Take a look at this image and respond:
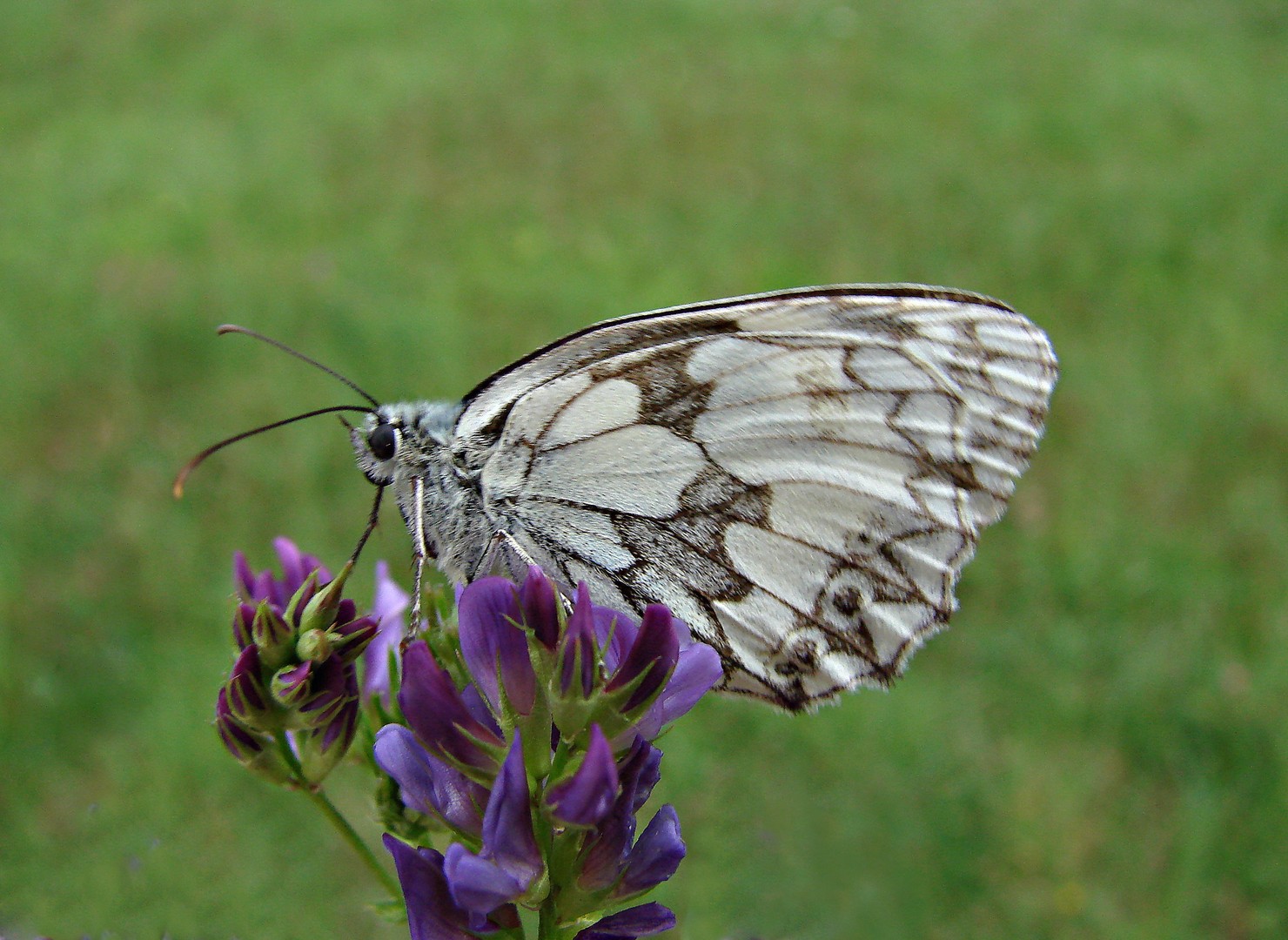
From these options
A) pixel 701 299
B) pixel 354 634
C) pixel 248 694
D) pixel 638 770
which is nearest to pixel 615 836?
pixel 638 770

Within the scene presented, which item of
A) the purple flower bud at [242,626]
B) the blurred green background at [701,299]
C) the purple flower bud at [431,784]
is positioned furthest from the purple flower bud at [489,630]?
the blurred green background at [701,299]

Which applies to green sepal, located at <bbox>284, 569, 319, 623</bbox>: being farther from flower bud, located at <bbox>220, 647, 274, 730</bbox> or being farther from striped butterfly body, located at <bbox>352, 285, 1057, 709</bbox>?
striped butterfly body, located at <bbox>352, 285, 1057, 709</bbox>

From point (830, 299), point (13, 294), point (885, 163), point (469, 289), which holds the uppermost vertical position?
point (830, 299)

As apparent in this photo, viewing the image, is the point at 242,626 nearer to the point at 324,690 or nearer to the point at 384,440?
the point at 324,690

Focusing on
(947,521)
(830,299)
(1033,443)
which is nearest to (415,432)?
(830,299)

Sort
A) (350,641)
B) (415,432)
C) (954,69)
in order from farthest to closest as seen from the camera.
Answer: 1. (954,69)
2. (415,432)
3. (350,641)

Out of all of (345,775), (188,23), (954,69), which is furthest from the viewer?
(188,23)

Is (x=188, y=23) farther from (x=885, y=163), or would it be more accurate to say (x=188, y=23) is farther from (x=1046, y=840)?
(x=1046, y=840)
